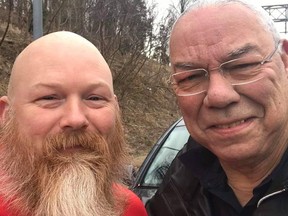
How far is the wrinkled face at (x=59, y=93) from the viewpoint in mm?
2066

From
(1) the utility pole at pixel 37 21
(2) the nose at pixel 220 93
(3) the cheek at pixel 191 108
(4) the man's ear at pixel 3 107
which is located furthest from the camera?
(1) the utility pole at pixel 37 21

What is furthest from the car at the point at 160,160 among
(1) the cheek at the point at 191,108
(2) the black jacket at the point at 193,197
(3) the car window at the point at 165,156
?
(1) the cheek at the point at 191,108

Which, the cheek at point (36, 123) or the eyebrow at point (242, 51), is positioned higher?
the eyebrow at point (242, 51)

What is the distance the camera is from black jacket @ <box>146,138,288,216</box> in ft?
6.49

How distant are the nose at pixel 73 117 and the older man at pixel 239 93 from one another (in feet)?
1.39

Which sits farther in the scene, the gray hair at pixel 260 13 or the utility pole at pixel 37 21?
the utility pole at pixel 37 21

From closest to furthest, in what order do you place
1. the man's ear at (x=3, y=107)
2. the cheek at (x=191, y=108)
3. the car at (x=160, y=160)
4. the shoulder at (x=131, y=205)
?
the cheek at (x=191, y=108)
the man's ear at (x=3, y=107)
the shoulder at (x=131, y=205)
the car at (x=160, y=160)

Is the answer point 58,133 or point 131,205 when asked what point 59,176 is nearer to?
point 58,133

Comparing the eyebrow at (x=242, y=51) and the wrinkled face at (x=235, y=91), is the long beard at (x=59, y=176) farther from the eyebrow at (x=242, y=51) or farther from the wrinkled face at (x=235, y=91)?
the eyebrow at (x=242, y=51)

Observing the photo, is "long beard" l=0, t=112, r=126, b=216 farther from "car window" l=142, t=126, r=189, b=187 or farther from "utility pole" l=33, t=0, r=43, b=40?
"utility pole" l=33, t=0, r=43, b=40

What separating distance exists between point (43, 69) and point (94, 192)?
A: 1.84 ft

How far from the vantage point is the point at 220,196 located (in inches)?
87.7

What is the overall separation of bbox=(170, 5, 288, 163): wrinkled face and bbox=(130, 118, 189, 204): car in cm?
223

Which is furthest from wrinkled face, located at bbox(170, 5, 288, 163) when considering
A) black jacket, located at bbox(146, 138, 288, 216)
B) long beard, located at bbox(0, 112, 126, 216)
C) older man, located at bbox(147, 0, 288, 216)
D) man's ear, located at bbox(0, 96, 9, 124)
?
man's ear, located at bbox(0, 96, 9, 124)
